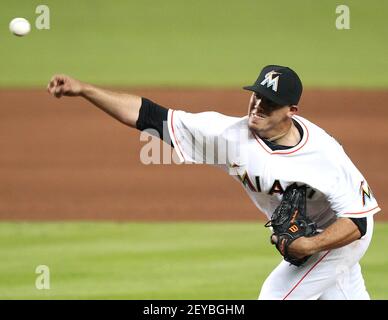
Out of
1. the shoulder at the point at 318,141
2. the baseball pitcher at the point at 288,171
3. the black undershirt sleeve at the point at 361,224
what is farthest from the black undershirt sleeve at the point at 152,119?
the black undershirt sleeve at the point at 361,224

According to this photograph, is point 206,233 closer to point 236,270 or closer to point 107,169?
point 236,270

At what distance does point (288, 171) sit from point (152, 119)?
89 cm

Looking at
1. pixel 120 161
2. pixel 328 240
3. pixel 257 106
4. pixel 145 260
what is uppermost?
pixel 257 106

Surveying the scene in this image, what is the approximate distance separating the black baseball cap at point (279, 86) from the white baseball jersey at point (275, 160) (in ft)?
0.79

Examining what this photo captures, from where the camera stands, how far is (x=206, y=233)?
10.4m

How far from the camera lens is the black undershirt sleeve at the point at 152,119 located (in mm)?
5363

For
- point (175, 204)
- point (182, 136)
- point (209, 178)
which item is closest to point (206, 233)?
point (175, 204)

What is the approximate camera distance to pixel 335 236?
5309mm

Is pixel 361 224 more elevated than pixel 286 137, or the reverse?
pixel 286 137

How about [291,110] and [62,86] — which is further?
[291,110]

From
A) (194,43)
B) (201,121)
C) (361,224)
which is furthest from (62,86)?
(194,43)

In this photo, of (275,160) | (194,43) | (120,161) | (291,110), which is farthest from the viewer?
(194,43)

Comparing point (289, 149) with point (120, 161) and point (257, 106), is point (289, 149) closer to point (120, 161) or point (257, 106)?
point (257, 106)

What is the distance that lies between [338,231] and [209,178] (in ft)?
23.3
